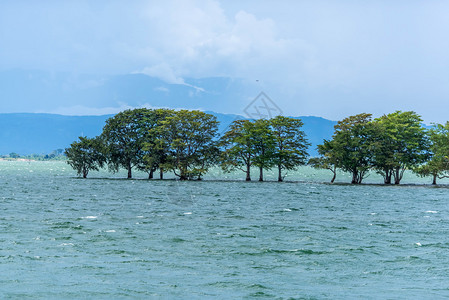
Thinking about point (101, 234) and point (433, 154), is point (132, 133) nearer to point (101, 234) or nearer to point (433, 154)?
point (433, 154)

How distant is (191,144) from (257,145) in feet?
48.9

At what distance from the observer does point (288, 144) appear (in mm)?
122375

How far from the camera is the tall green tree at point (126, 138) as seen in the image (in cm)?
12331

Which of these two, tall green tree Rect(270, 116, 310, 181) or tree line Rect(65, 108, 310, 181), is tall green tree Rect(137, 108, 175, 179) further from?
tall green tree Rect(270, 116, 310, 181)

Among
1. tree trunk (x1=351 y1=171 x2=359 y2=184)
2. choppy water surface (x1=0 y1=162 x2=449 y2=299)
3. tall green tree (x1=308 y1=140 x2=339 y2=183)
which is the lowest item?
choppy water surface (x1=0 y1=162 x2=449 y2=299)

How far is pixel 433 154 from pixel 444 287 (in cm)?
9707

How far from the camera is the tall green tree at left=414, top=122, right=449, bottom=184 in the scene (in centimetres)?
10556

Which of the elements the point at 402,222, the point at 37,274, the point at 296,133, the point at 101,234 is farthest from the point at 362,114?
the point at 37,274

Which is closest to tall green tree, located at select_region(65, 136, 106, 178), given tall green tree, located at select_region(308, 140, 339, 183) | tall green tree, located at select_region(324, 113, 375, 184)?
tall green tree, located at select_region(308, 140, 339, 183)

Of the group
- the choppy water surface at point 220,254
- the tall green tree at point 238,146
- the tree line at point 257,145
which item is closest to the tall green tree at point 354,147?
the tree line at point 257,145

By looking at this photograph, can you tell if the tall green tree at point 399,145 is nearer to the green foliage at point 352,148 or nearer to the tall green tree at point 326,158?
the green foliage at point 352,148

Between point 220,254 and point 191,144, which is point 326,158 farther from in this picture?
point 220,254

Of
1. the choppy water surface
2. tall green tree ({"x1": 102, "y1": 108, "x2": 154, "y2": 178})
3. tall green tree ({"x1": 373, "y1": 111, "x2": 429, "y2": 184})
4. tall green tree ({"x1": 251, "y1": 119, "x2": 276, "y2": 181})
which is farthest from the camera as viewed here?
tall green tree ({"x1": 102, "y1": 108, "x2": 154, "y2": 178})

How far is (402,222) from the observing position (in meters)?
46.0
